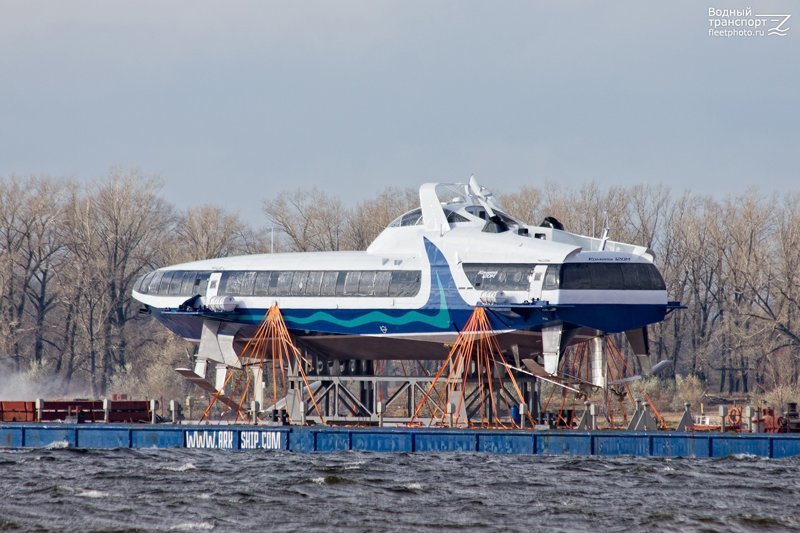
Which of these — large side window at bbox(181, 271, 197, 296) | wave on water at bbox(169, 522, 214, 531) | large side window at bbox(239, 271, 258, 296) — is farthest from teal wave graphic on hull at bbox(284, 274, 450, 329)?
wave on water at bbox(169, 522, 214, 531)

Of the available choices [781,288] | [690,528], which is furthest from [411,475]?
[781,288]

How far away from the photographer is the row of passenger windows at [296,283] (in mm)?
56594

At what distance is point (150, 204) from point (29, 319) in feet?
59.6

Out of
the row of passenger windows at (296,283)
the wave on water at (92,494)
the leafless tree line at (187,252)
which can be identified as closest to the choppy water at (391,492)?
the wave on water at (92,494)

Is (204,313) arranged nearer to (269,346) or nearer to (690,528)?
(269,346)

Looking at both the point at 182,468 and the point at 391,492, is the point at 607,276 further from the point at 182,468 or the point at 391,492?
the point at 182,468

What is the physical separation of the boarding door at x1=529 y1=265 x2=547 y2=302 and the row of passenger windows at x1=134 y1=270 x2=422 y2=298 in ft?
15.8

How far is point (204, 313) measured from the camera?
5878 centimetres

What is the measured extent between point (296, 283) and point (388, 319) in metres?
4.35

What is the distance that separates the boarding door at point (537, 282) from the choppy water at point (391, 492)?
6506 millimetres

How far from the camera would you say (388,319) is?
→ 186 ft

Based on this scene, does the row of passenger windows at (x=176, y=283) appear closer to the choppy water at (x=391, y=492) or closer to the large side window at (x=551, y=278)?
the choppy water at (x=391, y=492)

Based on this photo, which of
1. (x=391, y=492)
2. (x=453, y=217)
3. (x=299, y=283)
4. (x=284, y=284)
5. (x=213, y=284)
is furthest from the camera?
(x=213, y=284)

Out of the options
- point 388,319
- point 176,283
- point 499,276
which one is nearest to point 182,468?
point 388,319
